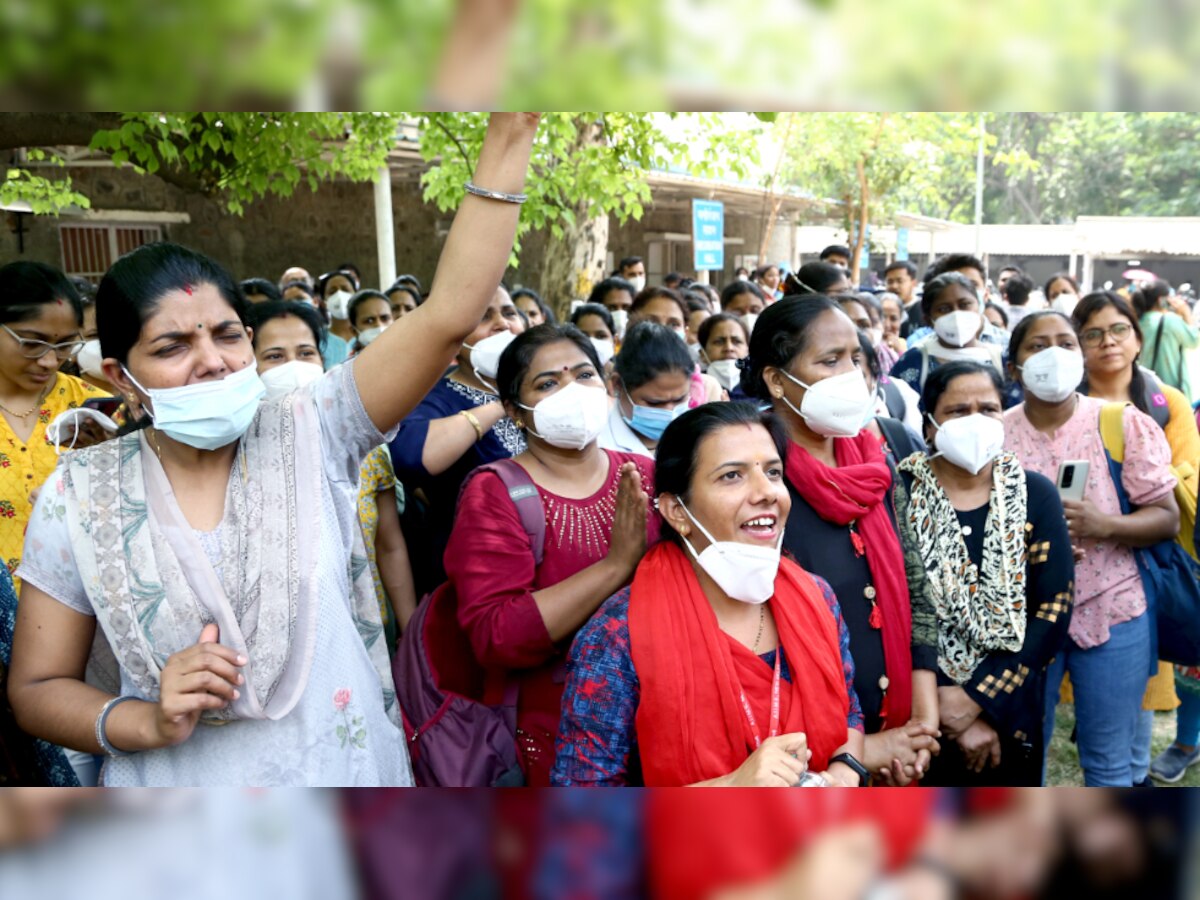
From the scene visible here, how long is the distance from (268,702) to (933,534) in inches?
69.9

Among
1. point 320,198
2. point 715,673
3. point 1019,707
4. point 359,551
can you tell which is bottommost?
point 1019,707

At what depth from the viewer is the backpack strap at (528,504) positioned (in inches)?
85.5

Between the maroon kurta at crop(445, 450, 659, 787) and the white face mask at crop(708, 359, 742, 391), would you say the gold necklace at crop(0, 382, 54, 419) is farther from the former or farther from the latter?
the white face mask at crop(708, 359, 742, 391)

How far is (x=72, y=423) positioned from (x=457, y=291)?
5.05 ft

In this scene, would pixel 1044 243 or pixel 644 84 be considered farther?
pixel 1044 243

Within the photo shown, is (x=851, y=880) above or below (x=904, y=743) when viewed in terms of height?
above

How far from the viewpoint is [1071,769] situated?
152 inches

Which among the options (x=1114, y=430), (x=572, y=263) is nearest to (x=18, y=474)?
(x=1114, y=430)

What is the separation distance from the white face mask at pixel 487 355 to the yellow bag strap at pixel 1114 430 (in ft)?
6.44

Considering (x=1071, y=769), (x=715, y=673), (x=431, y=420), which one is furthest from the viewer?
(x=1071, y=769)

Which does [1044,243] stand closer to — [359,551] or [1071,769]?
[1071,769]

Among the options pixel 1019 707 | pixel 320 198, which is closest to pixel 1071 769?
pixel 1019 707

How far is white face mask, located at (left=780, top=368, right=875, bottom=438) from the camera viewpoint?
231cm

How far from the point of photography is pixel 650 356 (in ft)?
9.73
